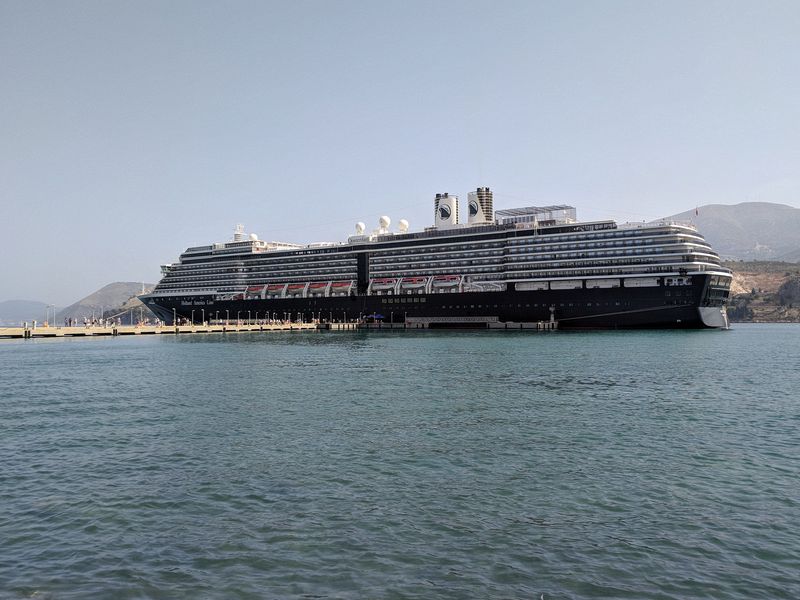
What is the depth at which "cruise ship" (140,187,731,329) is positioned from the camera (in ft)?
343

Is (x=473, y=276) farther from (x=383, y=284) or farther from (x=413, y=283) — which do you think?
(x=383, y=284)

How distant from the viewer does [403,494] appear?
1650cm

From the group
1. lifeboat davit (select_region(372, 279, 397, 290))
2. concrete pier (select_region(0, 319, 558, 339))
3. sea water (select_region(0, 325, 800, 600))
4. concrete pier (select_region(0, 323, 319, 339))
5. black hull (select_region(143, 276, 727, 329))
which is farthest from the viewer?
lifeboat davit (select_region(372, 279, 397, 290))

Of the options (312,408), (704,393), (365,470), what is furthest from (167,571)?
(704,393)

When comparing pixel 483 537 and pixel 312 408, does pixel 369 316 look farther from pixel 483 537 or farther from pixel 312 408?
pixel 483 537

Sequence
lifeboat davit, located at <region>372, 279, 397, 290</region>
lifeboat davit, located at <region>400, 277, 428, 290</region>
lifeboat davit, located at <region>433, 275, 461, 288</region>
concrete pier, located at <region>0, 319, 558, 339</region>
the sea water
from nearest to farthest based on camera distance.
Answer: the sea water < concrete pier, located at <region>0, 319, 558, 339</region> < lifeboat davit, located at <region>433, 275, 461, 288</region> < lifeboat davit, located at <region>400, 277, 428, 290</region> < lifeboat davit, located at <region>372, 279, 397, 290</region>

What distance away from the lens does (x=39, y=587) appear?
36.9ft

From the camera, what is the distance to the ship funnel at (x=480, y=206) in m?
144

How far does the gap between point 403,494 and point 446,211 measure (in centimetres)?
13514

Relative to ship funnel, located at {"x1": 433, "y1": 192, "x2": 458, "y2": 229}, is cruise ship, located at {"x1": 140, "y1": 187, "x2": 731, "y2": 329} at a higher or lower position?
lower

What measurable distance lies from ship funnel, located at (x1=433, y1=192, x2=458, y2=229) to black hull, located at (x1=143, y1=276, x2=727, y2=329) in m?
22.7

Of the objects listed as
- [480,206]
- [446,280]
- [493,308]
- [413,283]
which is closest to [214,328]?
[413,283]

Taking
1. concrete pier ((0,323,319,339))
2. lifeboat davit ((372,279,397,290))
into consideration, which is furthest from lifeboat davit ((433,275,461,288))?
concrete pier ((0,323,319,339))

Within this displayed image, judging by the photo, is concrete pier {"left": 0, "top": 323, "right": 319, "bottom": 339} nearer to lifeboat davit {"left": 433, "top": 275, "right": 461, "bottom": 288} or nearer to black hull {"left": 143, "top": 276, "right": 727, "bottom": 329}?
black hull {"left": 143, "top": 276, "right": 727, "bottom": 329}
